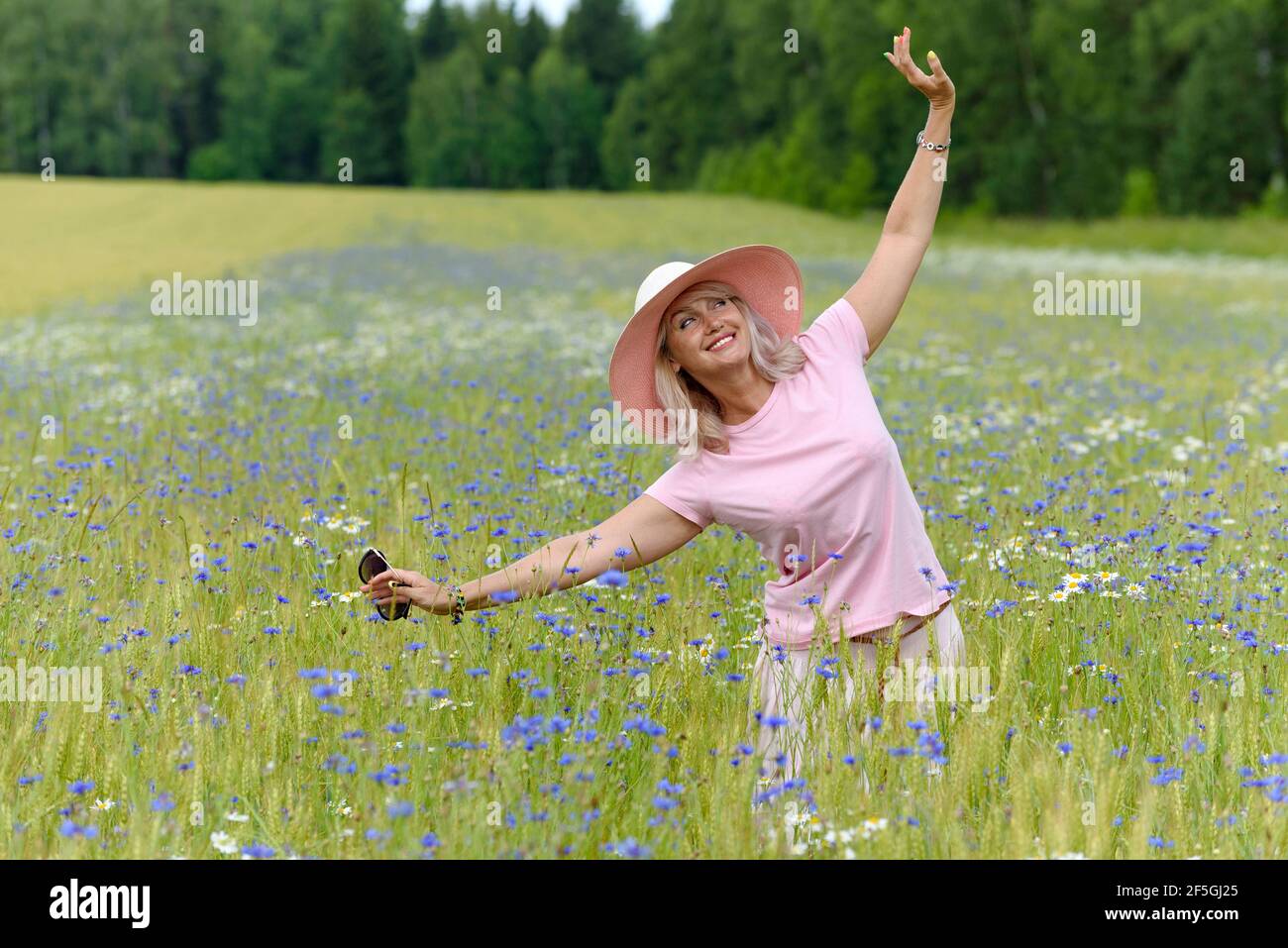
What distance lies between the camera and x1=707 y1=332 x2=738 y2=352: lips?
381 cm

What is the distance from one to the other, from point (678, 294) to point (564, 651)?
Answer: 1.13m

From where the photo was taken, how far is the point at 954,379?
10891 mm

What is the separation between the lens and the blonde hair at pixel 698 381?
151 inches

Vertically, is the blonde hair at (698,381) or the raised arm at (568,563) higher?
the blonde hair at (698,381)

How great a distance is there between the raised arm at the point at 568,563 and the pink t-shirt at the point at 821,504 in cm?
7

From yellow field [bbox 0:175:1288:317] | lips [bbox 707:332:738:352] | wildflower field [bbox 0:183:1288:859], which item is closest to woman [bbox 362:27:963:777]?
lips [bbox 707:332:738:352]

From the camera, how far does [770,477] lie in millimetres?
→ 3725

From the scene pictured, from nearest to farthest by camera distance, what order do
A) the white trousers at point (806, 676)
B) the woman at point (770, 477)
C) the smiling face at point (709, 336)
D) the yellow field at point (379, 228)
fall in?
the white trousers at point (806, 676) → the woman at point (770, 477) → the smiling face at point (709, 336) → the yellow field at point (379, 228)

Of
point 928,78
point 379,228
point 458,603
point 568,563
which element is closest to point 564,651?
point 568,563

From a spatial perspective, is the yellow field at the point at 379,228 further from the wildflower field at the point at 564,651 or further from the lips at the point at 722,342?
the lips at the point at 722,342

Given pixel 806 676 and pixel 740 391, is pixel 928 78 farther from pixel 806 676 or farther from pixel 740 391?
pixel 806 676

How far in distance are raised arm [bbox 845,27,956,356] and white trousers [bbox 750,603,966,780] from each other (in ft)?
3.18

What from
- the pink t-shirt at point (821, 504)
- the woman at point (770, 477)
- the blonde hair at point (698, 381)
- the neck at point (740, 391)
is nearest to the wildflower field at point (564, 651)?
the woman at point (770, 477)
